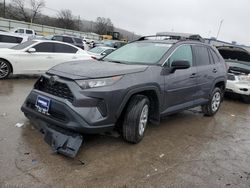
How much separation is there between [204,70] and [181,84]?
1.16m

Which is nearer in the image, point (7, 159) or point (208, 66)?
point (7, 159)

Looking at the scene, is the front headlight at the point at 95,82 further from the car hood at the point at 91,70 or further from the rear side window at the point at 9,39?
the rear side window at the point at 9,39

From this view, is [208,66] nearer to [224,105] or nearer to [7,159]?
[224,105]

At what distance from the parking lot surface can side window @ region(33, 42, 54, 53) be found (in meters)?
4.59

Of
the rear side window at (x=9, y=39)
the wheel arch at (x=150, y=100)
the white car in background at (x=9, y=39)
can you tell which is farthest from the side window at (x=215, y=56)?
the rear side window at (x=9, y=39)

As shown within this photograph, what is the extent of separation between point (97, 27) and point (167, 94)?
81550 millimetres

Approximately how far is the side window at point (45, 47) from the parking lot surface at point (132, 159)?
4.59 m

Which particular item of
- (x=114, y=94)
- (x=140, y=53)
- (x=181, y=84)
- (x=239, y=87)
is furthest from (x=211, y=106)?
(x=114, y=94)

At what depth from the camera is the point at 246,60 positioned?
11734mm

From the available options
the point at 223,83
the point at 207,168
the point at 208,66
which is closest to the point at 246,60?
the point at 223,83

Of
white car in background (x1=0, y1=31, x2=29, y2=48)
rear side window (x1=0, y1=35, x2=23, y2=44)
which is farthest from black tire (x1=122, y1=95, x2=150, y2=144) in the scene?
rear side window (x1=0, y1=35, x2=23, y2=44)

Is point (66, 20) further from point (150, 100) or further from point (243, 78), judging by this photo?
point (150, 100)

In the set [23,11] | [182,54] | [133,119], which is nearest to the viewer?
[133,119]

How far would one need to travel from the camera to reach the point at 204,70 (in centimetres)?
639
